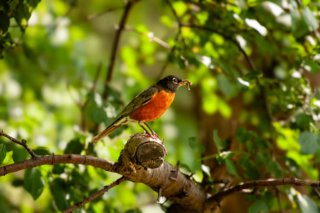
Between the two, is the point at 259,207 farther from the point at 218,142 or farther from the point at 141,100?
the point at 141,100

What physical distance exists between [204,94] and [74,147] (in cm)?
181

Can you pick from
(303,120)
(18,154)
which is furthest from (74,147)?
(303,120)

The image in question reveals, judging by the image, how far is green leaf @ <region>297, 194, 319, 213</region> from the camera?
9.91 ft

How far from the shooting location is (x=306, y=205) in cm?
305

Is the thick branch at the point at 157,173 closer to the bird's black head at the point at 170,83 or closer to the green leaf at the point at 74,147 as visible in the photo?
the bird's black head at the point at 170,83

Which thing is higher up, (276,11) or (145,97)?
(276,11)

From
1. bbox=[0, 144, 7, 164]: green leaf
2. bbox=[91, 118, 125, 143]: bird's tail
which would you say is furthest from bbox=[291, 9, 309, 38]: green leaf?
bbox=[0, 144, 7, 164]: green leaf

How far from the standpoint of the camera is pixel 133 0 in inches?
152

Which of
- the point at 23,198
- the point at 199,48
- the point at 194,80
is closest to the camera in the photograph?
the point at 199,48

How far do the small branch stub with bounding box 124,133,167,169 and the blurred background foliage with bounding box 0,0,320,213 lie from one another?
1.70ft

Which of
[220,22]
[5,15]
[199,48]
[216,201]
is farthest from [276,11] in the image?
[5,15]

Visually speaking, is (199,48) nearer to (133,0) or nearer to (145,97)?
(133,0)

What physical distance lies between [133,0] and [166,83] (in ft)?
3.31

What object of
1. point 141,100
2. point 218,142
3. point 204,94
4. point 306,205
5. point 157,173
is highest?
point 204,94
